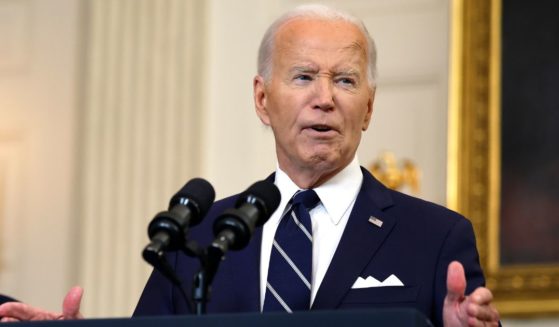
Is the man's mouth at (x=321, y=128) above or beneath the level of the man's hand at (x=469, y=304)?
above

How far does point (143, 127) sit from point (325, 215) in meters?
3.12

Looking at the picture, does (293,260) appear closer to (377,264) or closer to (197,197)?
(377,264)

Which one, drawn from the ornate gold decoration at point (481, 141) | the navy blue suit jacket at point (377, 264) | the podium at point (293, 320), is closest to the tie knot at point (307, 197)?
the navy blue suit jacket at point (377, 264)

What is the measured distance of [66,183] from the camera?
6.92m

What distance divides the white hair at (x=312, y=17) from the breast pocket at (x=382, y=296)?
56cm

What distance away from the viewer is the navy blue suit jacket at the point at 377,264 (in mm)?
3303

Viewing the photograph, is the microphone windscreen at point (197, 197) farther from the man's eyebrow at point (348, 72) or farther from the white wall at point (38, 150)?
the white wall at point (38, 150)

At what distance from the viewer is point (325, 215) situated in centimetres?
354

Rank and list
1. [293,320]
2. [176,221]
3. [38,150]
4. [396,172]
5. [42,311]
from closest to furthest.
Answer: [293,320] < [176,221] < [42,311] < [396,172] < [38,150]

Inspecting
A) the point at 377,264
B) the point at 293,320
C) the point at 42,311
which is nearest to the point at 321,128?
the point at 377,264

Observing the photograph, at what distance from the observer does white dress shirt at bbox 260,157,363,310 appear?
11.3 ft

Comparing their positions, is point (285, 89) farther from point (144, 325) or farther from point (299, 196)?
point (144, 325)

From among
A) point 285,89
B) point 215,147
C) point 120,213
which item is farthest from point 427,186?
point 285,89

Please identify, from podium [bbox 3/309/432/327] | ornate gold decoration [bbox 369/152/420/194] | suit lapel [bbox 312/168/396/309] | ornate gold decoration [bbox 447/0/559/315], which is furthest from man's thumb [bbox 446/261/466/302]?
ornate gold decoration [bbox 369/152/420/194]
